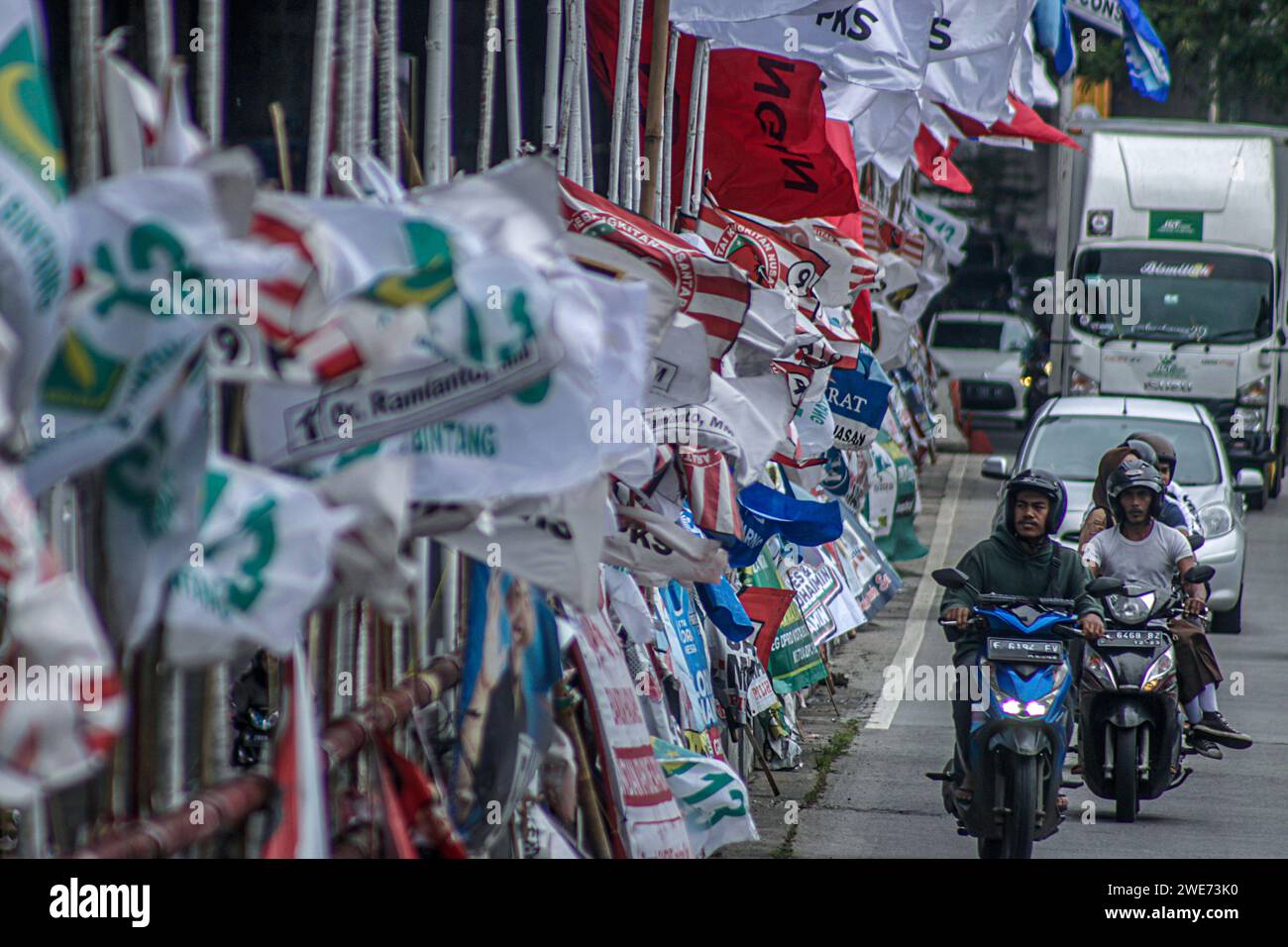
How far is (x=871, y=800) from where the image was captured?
9734 millimetres

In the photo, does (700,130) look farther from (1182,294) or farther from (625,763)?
(1182,294)

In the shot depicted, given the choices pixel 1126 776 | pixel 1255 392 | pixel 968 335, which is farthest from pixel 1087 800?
pixel 968 335

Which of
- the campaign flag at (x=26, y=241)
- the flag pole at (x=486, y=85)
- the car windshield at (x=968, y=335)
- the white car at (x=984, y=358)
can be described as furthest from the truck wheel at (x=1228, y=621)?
the car windshield at (x=968, y=335)

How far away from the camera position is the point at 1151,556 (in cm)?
1018

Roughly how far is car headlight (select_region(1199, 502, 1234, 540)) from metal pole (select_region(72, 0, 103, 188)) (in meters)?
13.4

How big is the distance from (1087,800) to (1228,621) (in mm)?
6231

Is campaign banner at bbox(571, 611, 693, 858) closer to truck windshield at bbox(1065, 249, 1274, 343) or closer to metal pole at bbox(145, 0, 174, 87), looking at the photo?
metal pole at bbox(145, 0, 174, 87)

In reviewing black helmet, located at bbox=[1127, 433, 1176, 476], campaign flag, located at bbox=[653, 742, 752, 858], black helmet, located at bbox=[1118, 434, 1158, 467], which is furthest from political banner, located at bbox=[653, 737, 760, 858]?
black helmet, located at bbox=[1127, 433, 1176, 476]

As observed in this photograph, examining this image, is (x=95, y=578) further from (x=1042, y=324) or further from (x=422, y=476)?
(x=1042, y=324)

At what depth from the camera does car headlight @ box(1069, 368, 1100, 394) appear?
2241cm

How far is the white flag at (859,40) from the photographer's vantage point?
8.98 metres

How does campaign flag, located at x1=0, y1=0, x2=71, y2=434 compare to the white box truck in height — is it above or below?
above
